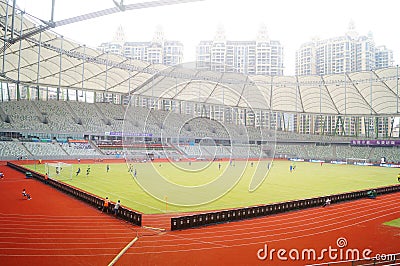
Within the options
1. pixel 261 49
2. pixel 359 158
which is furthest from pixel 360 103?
pixel 261 49

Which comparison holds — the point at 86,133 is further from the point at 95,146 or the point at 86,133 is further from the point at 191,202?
the point at 191,202

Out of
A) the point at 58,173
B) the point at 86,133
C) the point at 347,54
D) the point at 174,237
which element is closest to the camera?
the point at 174,237

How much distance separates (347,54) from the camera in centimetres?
13138

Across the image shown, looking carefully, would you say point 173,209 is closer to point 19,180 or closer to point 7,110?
point 19,180

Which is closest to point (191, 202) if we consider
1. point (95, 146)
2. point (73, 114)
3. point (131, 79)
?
point (95, 146)

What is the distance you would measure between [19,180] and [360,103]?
8661 centimetres

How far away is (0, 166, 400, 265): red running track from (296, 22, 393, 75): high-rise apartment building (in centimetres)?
12306

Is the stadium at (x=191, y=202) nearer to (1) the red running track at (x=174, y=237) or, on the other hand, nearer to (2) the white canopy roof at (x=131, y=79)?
(1) the red running track at (x=174, y=237)

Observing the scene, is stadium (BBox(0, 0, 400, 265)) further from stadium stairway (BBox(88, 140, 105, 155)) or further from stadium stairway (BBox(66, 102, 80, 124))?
stadium stairway (BBox(66, 102, 80, 124))

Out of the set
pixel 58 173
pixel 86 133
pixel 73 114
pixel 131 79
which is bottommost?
pixel 58 173

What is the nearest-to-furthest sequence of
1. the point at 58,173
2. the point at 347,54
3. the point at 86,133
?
the point at 58,173, the point at 86,133, the point at 347,54

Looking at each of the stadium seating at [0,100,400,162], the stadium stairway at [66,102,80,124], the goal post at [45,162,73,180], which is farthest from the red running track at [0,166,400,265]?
the stadium stairway at [66,102,80,124]

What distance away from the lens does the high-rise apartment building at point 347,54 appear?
12875 centimetres

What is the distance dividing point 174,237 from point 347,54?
449 ft
